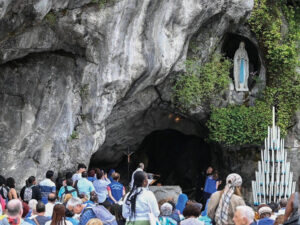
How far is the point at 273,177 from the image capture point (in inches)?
680

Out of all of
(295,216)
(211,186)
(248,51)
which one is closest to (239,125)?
(248,51)

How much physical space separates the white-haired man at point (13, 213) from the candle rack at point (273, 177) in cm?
1113

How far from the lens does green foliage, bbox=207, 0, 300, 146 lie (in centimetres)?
1805

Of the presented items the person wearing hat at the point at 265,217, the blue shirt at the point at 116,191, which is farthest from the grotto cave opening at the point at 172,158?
the person wearing hat at the point at 265,217

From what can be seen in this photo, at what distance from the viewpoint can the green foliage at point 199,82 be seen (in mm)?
17281

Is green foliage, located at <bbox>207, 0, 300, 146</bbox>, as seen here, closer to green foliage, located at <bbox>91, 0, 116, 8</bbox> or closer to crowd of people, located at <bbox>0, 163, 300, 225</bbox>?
green foliage, located at <bbox>91, 0, 116, 8</bbox>

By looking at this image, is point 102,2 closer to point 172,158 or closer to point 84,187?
point 84,187

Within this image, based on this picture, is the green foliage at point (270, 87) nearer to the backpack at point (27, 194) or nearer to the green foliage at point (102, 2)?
the green foliage at point (102, 2)

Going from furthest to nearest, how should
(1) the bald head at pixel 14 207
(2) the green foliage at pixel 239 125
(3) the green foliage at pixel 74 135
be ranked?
(2) the green foliage at pixel 239 125, (3) the green foliage at pixel 74 135, (1) the bald head at pixel 14 207

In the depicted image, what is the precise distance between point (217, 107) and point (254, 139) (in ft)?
4.44

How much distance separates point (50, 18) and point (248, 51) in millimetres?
7958

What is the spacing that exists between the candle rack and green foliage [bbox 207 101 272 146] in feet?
1.57

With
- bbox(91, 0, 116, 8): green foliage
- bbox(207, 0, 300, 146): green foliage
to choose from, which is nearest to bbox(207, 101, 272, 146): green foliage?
bbox(207, 0, 300, 146): green foliage

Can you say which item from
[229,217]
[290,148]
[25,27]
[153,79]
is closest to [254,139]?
[290,148]
